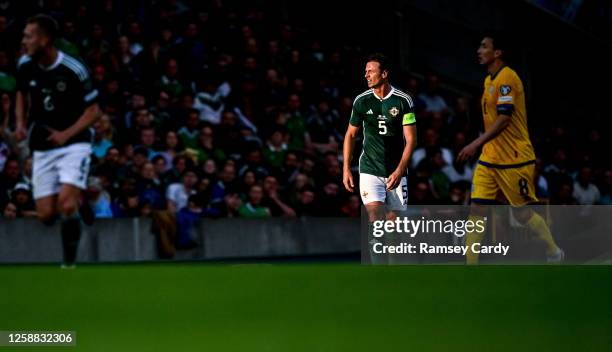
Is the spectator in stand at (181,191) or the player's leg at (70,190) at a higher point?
the spectator in stand at (181,191)

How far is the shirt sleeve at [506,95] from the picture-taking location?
33.4 feet

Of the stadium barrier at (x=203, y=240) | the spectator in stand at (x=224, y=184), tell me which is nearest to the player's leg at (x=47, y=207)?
the stadium barrier at (x=203, y=240)

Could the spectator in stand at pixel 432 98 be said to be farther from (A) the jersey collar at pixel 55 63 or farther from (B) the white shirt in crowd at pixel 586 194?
(A) the jersey collar at pixel 55 63

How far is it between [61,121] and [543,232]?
3937 mm

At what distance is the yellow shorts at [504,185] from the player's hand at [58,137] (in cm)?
334

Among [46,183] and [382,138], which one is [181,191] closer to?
[46,183]

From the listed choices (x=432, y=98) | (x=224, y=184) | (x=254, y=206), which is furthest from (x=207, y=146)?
(x=432, y=98)

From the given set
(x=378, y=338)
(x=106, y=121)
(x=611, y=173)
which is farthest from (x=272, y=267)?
(x=611, y=173)

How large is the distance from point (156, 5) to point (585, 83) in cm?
917

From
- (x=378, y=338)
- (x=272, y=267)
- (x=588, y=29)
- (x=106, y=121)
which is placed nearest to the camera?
(x=378, y=338)

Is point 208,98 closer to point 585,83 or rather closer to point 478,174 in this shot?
point 478,174

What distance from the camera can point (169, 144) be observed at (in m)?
15.8

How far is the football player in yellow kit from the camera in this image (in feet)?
33.5

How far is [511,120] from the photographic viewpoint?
10336 mm
